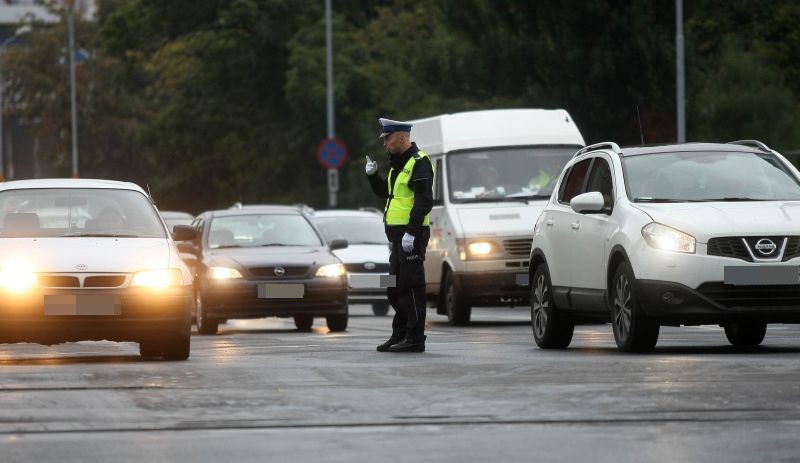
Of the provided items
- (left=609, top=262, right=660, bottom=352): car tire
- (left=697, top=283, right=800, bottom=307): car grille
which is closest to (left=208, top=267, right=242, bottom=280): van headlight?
(left=609, top=262, right=660, bottom=352): car tire

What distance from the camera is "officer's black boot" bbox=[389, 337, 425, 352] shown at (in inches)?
648

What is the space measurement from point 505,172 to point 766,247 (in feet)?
30.3

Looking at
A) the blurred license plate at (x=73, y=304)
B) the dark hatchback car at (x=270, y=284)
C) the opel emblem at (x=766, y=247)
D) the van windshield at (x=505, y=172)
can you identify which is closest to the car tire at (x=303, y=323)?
the dark hatchback car at (x=270, y=284)

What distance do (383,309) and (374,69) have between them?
27928 mm

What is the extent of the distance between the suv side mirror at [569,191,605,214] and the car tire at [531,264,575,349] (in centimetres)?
116

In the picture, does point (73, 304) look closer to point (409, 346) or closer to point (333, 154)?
point (409, 346)

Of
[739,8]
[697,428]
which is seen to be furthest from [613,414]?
[739,8]

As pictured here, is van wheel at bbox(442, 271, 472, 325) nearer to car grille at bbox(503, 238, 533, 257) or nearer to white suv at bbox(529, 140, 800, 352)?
car grille at bbox(503, 238, 533, 257)

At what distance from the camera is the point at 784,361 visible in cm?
1409

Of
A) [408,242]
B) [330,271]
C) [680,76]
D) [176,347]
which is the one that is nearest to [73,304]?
[176,347]

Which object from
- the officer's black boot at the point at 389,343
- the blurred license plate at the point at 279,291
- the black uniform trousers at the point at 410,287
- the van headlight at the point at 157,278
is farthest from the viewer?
the blurred license plate at the point at 279,291

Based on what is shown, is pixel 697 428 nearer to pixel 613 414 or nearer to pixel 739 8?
pixel 613 414

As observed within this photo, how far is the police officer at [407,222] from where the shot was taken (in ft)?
53.6

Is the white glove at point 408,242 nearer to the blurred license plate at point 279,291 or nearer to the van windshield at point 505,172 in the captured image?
the blurred license plate at point 279,291
